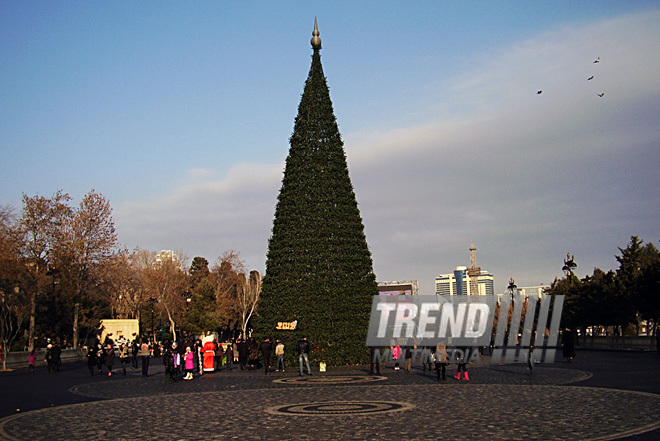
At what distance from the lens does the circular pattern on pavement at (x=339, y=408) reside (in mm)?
14188

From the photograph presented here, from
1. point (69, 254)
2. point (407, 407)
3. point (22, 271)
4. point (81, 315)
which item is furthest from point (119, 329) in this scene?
point (407, 407)

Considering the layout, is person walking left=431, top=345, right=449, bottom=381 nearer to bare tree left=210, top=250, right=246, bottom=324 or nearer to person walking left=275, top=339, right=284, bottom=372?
person walking left=275, top=339, right=284, bottom=372

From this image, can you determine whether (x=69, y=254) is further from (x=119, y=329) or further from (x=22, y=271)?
(x=119, y=329)

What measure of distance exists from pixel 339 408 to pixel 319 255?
18599mm

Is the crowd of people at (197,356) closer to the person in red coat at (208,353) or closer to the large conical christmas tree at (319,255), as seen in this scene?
the person in red coat at (208,353)

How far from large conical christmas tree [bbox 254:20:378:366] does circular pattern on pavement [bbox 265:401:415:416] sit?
1628 cm

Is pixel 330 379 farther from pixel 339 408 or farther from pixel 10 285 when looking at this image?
pixel 10 285

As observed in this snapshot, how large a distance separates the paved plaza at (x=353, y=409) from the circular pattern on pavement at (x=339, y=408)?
0.03 m

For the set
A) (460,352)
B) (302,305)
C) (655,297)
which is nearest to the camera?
(460,352)

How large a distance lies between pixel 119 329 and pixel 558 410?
54056 mm

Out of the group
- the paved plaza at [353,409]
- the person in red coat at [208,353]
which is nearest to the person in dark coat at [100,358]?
the person in red coat at [208,353]

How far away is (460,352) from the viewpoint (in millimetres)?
23344

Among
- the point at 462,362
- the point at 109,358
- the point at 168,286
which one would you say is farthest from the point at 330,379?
the point at 168,286

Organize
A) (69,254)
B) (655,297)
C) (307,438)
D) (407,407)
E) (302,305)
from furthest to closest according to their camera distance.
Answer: (69,254) → (655,297) → (302,305) → (407,407) → (307,438)
